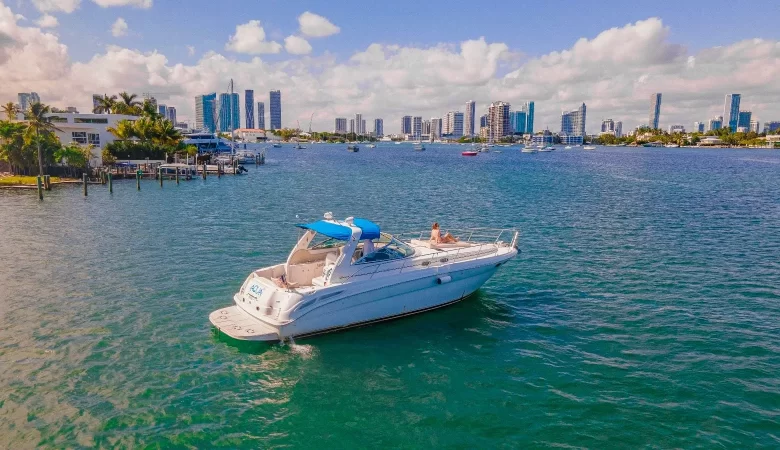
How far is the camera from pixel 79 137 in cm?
7575

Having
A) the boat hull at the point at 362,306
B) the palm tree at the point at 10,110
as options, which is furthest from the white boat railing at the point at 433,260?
the palm tree at the point at 10,110

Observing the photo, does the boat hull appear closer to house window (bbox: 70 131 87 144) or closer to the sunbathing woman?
the sunbathing woman

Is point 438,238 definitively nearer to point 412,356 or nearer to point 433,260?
point 433,260

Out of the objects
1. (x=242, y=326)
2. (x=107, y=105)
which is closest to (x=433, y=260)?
(x=242, y=326)

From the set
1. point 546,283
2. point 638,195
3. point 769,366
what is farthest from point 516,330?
point 638,195

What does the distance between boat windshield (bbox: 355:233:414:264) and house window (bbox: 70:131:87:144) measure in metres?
73.2

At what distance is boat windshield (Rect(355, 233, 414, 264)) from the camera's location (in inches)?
713

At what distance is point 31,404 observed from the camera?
13086 millimetres

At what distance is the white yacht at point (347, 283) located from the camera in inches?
651

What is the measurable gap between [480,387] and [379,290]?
4.99m

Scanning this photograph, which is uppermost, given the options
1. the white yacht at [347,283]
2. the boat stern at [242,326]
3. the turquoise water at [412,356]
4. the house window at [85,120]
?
the house window at [85,120]

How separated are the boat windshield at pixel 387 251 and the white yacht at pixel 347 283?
0.12ft

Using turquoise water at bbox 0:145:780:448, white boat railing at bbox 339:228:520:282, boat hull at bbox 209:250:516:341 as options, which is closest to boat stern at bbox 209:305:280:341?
boat hull at bbox 209:250:516:341

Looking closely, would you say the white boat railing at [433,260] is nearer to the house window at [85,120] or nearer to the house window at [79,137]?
the house window at [79,137]
